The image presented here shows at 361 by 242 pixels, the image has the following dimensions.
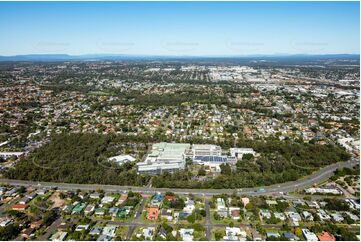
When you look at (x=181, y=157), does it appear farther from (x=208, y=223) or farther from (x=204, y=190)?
(x=208, y=223)

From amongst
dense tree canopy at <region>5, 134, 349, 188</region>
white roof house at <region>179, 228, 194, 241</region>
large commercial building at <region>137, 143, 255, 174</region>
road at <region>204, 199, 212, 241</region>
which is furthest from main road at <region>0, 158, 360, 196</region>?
white roof house at <region>179, 228, 194, 241</region>

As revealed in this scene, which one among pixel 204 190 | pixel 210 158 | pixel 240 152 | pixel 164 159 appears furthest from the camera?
pixel 240 152

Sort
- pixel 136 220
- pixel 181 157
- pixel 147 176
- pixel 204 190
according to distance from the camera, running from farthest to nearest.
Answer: pixel 181 157 < pixel 147 176 < pixel 204 190 < pixel 136 220

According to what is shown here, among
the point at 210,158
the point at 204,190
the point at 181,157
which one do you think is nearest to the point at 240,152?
the point at 210,158

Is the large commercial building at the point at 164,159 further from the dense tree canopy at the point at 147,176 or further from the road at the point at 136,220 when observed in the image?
the road at the point at 136,220

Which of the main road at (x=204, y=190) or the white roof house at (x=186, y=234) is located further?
the main road at (x=204, y=190)

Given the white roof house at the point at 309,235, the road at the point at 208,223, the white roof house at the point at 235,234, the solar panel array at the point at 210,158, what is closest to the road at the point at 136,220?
the road at the point at 208,223

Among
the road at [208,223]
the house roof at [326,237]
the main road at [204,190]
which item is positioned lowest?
the main road at [204,190]

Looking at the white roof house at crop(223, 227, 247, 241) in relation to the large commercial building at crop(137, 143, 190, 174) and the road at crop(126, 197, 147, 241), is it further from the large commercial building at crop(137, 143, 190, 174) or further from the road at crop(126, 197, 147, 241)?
the large commercial building at crop(137, 143, 190, 174)

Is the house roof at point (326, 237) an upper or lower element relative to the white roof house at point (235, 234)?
lower

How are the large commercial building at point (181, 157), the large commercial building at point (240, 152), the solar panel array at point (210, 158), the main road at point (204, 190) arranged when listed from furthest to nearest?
the large commercial building at point (240, 152)
the solar panel array at point (210, 158)
the large commercial building at point (181, 157)
the main road at point (204, 190)
